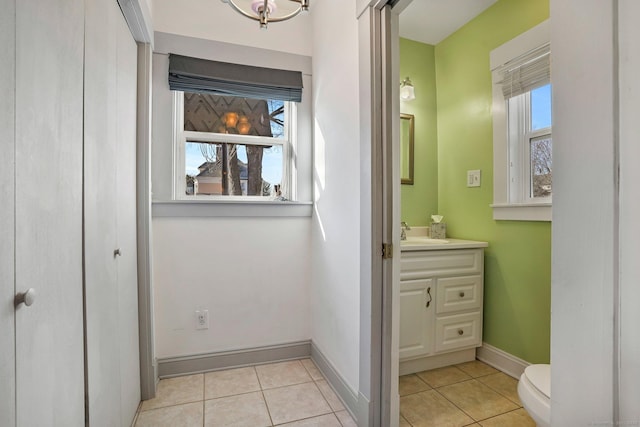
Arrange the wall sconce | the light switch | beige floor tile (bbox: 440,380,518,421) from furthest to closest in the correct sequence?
1. the wall sconce
2. the light switch
3. beige floor tile (bbox: 440,380,518,421)

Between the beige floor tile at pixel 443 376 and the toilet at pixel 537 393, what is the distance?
2.60ft

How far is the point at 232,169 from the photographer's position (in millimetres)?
2340

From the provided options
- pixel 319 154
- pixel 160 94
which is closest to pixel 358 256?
pixel 319 154

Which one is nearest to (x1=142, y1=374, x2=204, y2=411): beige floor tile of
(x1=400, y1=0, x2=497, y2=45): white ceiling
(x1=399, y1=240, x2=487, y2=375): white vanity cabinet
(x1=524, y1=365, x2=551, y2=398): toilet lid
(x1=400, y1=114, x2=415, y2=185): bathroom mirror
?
(x1=399, y1=240, x2=487, y2=375): white vanity cabinet

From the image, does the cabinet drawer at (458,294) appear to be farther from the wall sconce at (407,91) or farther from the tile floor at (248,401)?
the wall sconce at (407,91)

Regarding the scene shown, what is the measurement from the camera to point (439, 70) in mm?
2717

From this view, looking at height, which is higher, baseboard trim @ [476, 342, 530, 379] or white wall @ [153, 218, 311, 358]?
white wall @ [153, 218, 311, 358]

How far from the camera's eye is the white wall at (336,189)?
1.65 metres

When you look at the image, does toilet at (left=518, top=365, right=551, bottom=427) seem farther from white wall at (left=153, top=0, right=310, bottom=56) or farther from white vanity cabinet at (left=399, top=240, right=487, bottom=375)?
white wall at (left=153, top=0, right=310, bottom=56)

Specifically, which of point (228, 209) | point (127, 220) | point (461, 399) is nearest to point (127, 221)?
point (127, 220)

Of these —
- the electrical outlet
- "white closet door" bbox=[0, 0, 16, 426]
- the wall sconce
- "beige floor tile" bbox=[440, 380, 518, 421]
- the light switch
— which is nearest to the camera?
"white closet door" bbox=[0, 0, 16, 426]

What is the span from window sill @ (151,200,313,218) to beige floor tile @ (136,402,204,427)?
112cm

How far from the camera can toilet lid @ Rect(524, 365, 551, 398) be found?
118 centimetres

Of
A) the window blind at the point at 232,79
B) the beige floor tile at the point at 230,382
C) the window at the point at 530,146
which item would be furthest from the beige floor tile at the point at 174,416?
the window at the point at 530,146
